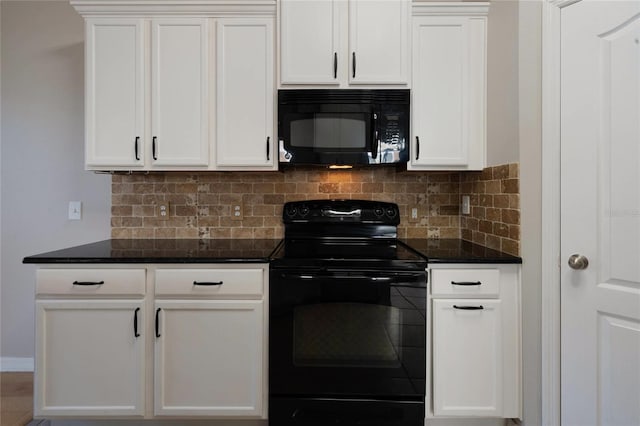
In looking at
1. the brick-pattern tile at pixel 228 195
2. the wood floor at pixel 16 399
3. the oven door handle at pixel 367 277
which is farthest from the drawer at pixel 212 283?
the wood floor at pixel 16 399

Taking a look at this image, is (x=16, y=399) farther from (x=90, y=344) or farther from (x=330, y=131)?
(x=330, y=131)

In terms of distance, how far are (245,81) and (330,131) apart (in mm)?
564

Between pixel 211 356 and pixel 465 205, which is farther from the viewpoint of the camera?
pixel 465 205

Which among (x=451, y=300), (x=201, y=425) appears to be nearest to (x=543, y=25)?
(x=451, y=300)

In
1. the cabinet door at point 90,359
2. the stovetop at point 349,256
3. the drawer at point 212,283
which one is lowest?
the cabinet door at point 90,359

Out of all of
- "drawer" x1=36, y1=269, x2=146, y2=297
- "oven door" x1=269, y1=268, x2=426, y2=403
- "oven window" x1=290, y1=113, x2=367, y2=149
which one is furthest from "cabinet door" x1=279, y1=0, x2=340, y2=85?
"drawer" x1=36, y1=269, x2=146, y2=297

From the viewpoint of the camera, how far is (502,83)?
1.74 m

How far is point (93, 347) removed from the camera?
1578 millimetres

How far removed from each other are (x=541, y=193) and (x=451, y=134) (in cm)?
59

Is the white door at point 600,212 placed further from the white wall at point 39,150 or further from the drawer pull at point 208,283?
the white wall at point 39,150

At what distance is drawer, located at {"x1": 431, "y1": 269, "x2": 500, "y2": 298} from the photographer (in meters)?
1.58

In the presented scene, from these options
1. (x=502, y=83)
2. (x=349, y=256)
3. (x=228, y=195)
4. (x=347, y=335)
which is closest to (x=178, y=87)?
(x=228, y=195)

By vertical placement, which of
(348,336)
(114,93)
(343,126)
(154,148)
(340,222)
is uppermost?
(114,93)

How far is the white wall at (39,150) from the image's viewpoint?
220 cm
